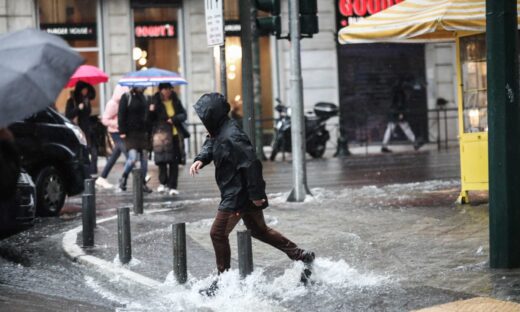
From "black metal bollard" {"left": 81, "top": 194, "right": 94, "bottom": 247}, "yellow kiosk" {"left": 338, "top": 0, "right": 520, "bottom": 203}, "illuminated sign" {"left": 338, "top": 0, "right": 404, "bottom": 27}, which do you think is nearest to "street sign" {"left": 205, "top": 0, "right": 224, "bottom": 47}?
"yellow kiosk" {"left": 338, "top": 0, "right": 520, "bottom": 203}

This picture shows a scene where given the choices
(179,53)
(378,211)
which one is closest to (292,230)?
(378,211)

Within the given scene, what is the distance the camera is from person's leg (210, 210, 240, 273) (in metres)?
8.26

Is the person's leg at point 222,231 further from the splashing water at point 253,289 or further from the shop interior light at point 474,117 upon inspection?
the shop interior light at point 474,117

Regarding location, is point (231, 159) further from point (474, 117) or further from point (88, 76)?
point (88, 76)

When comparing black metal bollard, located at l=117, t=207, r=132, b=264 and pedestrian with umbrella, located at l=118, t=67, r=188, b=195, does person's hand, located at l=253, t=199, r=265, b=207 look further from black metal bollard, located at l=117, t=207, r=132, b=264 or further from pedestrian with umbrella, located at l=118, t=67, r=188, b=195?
pedestrian with umbrella, located at l=118, t=67, r=188, b=195

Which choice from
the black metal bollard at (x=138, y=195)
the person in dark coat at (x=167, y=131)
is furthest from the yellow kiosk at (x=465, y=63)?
the person in dark coat at (x=167, y=131)

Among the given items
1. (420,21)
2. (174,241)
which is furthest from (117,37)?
(174,241)

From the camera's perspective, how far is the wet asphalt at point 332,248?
8.01m

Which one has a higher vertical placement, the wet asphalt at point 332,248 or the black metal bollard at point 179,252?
the black metal bollard at point 179,252

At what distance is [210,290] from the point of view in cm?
814

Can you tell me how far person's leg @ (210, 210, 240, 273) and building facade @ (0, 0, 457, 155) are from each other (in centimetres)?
1959

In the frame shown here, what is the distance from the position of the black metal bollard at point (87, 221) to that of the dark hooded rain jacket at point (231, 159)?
3.08m

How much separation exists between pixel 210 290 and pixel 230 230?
0.51 m

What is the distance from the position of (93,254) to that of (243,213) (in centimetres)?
276
